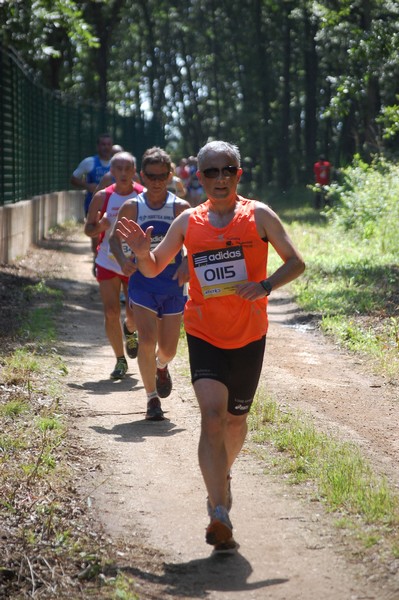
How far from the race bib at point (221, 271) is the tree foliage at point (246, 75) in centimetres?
1318

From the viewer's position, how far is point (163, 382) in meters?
8.86

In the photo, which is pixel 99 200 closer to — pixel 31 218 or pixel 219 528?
pixel 219 528

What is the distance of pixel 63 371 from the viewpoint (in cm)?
1011

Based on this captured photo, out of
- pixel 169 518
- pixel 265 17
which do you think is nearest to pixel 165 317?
pixel 169 518

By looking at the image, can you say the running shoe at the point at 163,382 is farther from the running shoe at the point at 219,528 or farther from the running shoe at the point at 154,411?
the running shoe at the point at 219,528

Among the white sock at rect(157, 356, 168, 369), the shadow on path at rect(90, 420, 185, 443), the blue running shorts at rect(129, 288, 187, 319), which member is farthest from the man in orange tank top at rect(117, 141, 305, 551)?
the white sock at rect(157, 356, 168, 369)

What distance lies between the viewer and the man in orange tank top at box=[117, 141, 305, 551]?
5.64m

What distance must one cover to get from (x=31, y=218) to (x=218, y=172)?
16998mm

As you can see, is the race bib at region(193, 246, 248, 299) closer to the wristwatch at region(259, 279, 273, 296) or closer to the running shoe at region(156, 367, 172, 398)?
the wristwatch at region(259, 279, 273, 296)

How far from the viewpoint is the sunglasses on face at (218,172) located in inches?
224

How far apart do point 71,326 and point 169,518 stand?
7185 millimetres

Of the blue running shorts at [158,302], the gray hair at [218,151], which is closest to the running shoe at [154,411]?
the blue running shorts at [158,302]

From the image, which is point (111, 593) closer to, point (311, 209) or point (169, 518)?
point (169, 518)

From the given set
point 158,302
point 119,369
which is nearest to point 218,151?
point 158,302
